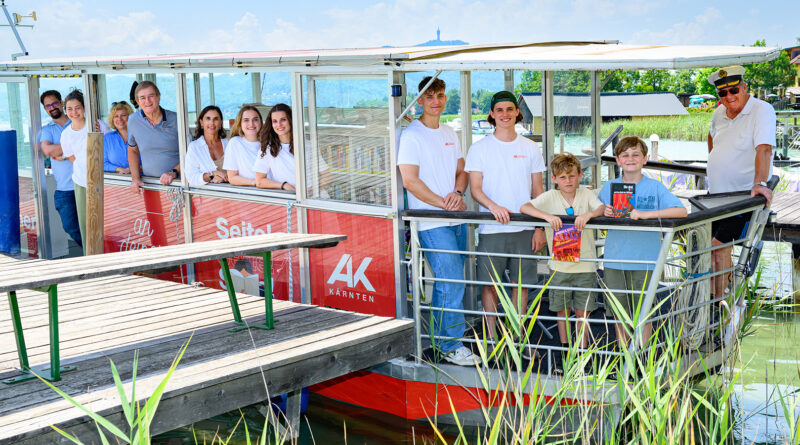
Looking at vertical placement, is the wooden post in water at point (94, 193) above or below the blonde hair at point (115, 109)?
below

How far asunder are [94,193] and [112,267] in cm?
303

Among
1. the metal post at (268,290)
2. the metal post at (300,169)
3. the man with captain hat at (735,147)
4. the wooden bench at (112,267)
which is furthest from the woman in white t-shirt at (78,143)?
the man with captain hat at (735,147)

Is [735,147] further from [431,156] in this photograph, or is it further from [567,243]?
[431,156]

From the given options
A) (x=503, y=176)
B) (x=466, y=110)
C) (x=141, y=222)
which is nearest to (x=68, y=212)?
(x=141, y=222)

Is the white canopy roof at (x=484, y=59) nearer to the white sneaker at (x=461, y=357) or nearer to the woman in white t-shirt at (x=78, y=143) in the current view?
the woman in white t-shirt at (x=78, y=143)

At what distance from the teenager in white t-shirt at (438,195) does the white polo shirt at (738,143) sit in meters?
2.09

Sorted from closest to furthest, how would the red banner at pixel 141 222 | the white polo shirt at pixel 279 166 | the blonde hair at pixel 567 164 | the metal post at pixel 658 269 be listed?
the metal post at pixel 658 269 → the blonde hair at pixel 567 164 → the white polo shirt at pixel 279 166 → the red banner at pixel 141 222

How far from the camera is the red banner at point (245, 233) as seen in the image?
6594 millimetres

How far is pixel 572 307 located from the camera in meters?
5.46

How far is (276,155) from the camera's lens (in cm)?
656

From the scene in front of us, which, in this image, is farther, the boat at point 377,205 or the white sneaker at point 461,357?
the white sneaker at point 461,357

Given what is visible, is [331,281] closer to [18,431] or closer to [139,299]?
[139,299]

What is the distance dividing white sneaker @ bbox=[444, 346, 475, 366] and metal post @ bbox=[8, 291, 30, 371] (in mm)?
2392

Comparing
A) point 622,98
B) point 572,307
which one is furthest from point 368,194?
point 622,98
